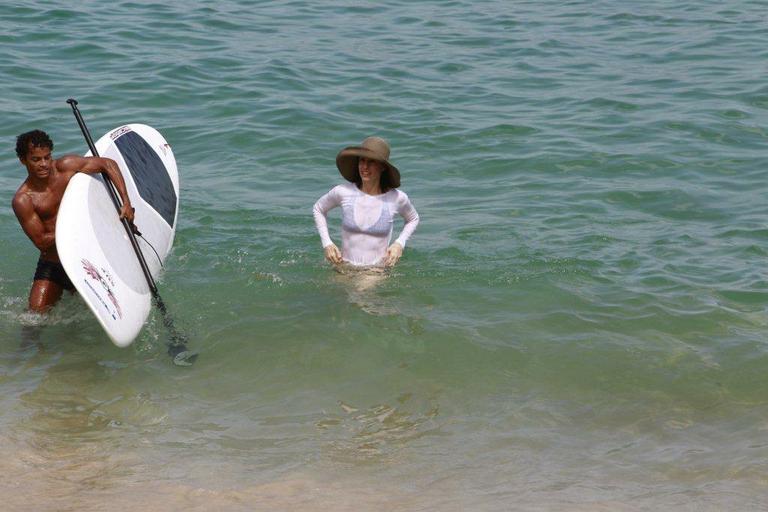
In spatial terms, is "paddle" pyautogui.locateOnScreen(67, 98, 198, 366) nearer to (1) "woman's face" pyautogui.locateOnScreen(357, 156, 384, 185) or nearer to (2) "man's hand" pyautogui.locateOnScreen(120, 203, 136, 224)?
(2) "man's hand" pyautogui.locateOnScreen(120, 203, 136, 224)

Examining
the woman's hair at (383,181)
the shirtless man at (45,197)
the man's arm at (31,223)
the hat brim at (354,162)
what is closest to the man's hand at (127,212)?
the shirtless man at (45,197)

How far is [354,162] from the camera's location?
8.26 metres

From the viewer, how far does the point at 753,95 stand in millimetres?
13570

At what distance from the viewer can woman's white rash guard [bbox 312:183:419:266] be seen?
27.3 feet

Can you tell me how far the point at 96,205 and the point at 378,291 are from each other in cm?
221

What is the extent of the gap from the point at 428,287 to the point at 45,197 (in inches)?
117

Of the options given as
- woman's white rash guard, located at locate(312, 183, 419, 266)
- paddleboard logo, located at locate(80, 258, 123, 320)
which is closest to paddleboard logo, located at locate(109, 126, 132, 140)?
woman's white rash guard, located at locate(312, 183, 419, 266)

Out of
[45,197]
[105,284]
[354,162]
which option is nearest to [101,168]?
[45,197]

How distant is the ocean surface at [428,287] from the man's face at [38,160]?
46.8 inches

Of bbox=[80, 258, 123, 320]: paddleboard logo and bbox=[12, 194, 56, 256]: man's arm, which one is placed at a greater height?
bbox=[12, 194, 56, 256]: man's arm

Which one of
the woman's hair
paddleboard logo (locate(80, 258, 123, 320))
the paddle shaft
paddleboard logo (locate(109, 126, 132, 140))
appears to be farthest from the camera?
paddleboard logo (locate(109, 126, 132, 140))

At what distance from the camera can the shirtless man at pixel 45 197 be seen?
746 centimetres

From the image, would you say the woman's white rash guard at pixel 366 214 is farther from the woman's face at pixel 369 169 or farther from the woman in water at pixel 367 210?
the woman's face at pixel 369 169

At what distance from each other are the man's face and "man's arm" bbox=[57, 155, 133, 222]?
0.93 feet
